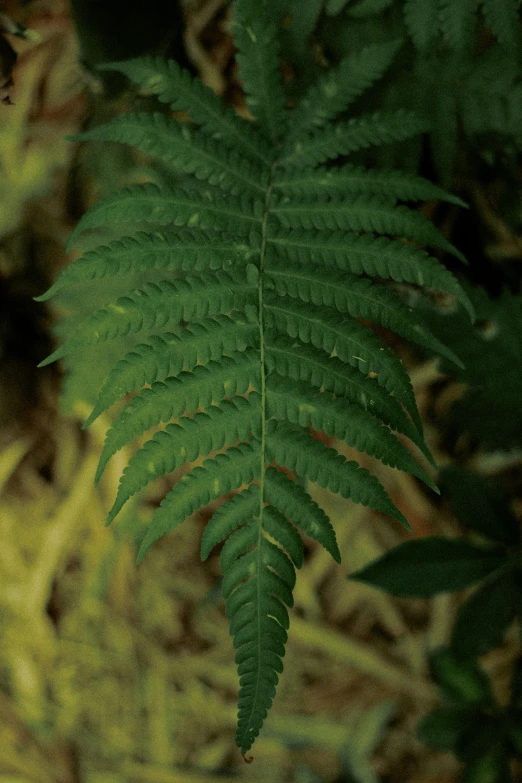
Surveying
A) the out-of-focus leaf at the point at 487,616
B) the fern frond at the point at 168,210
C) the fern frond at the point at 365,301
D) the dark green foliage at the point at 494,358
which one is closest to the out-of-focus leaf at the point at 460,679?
the out-of-focus leaf at the point at 487,616

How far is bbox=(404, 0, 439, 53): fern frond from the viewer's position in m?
1.28

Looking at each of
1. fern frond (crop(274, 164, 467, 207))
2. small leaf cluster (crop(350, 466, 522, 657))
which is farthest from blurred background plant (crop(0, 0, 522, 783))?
fern frond (crop(274, 164, 467, 207))

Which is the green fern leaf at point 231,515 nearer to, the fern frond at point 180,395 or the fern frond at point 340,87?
the fern frond at point 180,395

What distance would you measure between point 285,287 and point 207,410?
0.27 metres

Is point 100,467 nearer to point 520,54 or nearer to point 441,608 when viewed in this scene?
point 520,54

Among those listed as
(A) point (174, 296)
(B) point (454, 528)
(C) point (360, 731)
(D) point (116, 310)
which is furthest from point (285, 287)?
(C) point (360, 731)

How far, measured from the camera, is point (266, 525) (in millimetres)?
1062

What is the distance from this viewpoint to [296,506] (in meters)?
1.07

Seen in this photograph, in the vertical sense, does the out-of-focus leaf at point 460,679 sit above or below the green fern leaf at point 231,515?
below

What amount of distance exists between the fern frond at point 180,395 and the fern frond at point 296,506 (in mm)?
158

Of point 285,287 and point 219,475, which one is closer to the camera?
point 219,475

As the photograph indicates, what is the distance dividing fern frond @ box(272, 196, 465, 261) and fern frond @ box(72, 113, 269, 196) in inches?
6.2

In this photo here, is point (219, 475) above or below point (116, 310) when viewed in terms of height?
below

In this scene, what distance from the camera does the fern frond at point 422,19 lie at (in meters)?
1.28
